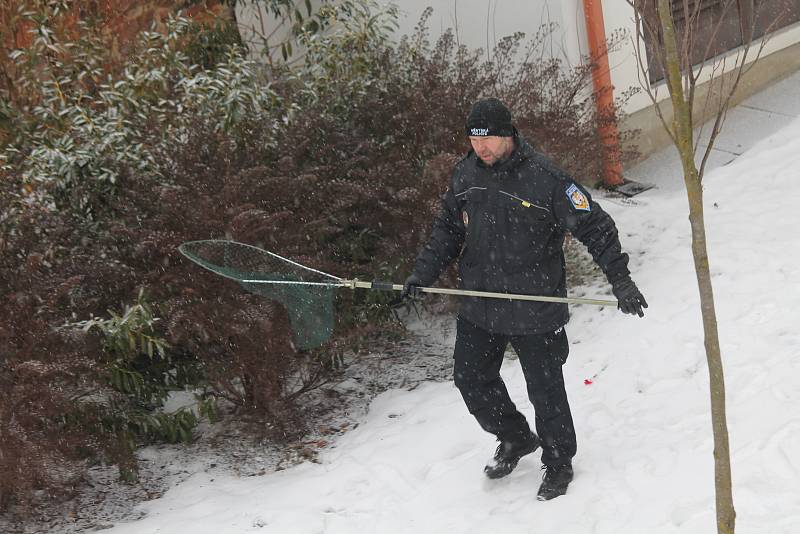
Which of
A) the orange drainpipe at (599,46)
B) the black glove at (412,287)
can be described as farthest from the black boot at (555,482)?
the orange drainpipe at (599,46)

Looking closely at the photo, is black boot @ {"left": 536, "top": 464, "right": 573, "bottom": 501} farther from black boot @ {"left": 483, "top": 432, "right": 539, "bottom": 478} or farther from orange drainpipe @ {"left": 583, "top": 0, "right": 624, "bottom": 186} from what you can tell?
orange drainpipe @ {"left": 583, "top": 0, "right": 624, "bottom": 186}

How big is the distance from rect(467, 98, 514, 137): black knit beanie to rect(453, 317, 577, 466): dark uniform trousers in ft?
2.80

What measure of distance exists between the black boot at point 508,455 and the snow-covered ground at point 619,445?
67 mm

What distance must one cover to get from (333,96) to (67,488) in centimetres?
297

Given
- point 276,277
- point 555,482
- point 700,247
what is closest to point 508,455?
point 555,482

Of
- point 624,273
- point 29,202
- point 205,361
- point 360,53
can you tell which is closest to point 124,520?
point 205,361

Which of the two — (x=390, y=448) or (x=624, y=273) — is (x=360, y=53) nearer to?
(x=390, y=448)

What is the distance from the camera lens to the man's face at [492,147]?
12.7 feet

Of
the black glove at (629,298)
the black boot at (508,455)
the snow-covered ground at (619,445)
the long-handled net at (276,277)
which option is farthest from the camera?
the long-handled net at (276,277)

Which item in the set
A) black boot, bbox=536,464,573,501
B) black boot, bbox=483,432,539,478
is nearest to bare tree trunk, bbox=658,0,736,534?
black boot, bbox=536,464,573,501

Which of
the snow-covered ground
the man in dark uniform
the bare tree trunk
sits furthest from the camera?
the snow-covered ground

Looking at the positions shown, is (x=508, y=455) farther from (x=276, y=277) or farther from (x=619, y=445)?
(x=276, y=277)

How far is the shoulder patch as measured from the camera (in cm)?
378

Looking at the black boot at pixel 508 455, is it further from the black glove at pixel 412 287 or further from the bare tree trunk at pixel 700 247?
the bare tree trunk at pixel 700 247
